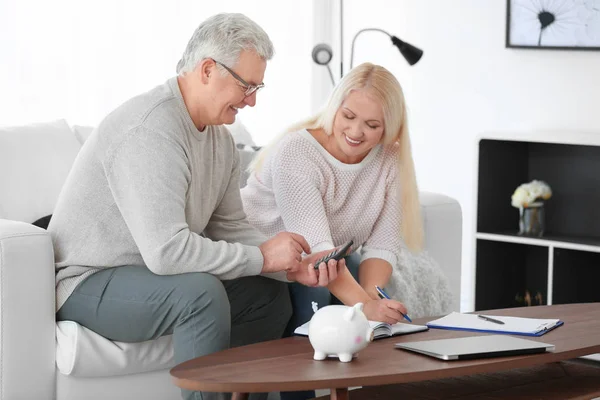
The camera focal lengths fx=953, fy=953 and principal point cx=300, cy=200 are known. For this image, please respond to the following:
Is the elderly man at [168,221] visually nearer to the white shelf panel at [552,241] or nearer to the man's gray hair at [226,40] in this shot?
the man's gray hair at [226,40]

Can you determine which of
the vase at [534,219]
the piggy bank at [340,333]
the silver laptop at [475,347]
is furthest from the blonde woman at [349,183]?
the vase at [534,219]

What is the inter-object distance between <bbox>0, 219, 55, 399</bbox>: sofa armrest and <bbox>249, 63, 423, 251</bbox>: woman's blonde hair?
76cm

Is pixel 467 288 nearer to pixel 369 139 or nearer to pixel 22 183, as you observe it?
pixel 369 139

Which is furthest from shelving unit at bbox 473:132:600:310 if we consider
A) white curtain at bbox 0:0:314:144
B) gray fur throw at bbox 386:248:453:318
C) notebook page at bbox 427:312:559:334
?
notebook page at bbox 427:312:559:334

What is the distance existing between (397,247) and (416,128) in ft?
6.38

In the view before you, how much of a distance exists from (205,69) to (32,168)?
85 centimetres

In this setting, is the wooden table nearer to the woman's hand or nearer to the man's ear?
the woman's hand

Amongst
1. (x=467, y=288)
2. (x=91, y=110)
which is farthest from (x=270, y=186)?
(x=467, y=288)

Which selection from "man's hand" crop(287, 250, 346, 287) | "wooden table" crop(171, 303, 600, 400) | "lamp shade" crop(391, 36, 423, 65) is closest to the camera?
"wooden table" crop(171, 303, 600, 400)

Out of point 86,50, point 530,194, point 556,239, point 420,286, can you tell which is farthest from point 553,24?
point 86,50

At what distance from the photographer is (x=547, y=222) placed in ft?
13.3

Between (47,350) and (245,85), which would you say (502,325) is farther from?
(47,350)

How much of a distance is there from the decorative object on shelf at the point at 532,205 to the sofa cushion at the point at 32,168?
5.98 feet

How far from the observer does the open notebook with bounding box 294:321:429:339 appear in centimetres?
199
